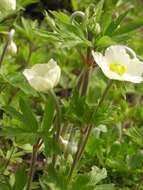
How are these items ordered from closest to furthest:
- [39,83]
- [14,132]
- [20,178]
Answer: [39,83]
[14,132]
[20,178]

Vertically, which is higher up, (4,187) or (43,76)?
(43,76)

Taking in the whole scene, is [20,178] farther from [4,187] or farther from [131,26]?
[131,26]

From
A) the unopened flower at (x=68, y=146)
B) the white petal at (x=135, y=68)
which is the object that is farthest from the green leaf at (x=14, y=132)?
the white petal at (x=135, y=68)

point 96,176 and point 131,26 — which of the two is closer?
point 131,26

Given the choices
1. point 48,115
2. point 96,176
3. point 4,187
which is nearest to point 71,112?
point 48,115

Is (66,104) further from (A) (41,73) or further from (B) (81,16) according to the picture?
(B) (81,16)
